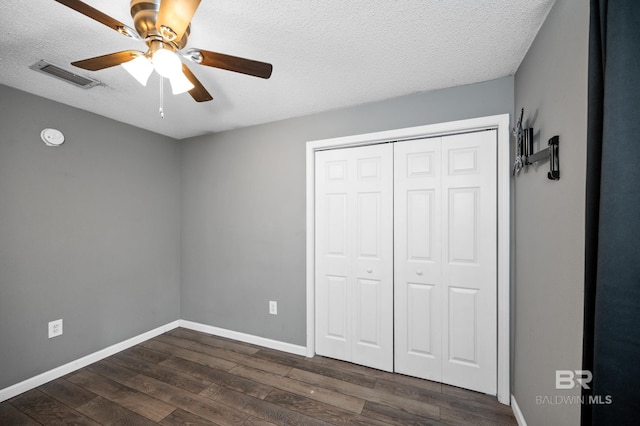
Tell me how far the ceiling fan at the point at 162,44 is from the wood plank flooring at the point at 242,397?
2153 mm

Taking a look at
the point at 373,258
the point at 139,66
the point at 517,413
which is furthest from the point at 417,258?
the point at 139,66

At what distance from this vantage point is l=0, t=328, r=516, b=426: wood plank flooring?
70.5 inches

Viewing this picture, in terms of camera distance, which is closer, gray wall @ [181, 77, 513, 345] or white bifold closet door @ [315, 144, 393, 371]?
white bifold closet door @ [315, 144, 393, 371]

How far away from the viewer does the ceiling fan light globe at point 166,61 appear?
3.80 ft

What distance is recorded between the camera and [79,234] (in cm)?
246

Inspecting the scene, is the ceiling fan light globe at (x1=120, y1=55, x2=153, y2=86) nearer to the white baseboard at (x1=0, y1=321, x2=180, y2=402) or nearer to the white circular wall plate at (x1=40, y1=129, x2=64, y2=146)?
the white circular wall plate at (x1=40, y1=129, x2=64, y2=146)

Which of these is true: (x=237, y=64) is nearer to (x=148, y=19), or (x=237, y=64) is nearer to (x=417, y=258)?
(x=148, y=19)

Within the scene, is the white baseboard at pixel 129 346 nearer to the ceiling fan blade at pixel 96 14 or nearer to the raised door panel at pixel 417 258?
the raised door panel at pixel 417 258

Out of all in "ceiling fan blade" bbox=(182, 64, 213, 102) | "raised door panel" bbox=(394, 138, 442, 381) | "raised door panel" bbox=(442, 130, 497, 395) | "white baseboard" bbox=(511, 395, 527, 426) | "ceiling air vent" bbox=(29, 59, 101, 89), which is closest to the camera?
"ceiling fan blade" bbox=(182, 64, 213, 102)

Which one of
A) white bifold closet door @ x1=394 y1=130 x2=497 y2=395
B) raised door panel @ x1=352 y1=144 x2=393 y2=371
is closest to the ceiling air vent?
raised door panel @ x1=352 y1=144 x2=393 y2=371

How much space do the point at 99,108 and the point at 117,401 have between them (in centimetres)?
251

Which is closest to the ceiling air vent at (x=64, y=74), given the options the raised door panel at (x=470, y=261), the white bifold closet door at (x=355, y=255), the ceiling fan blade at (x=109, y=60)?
the ceiling fan blade at (x=109, y=60)

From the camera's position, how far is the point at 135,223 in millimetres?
2926

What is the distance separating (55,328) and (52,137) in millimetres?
1640
